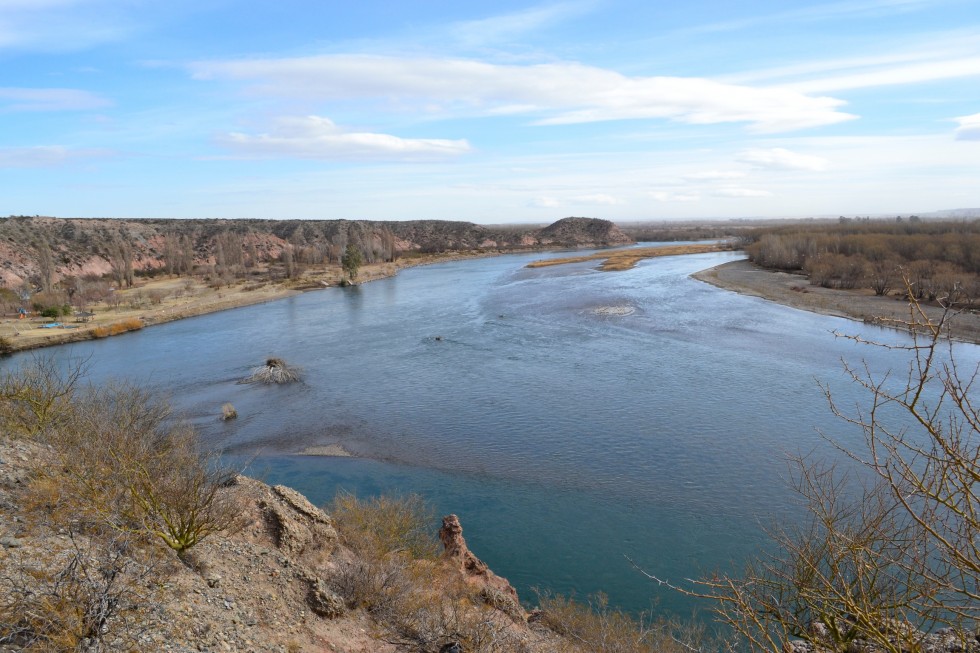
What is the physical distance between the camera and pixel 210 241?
8119 cm

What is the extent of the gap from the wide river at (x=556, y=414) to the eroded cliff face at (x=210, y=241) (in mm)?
29986

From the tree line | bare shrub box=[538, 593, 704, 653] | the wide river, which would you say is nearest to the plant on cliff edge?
bare shrub box=[538, 593, 704, 653]

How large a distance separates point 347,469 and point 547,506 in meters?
5.78

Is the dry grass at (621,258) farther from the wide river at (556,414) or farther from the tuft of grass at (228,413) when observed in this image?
the tuft of grass at (228,413)

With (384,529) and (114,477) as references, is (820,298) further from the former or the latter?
(114,477)

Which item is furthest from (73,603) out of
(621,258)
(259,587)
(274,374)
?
(621,258)

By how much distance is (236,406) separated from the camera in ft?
70.3

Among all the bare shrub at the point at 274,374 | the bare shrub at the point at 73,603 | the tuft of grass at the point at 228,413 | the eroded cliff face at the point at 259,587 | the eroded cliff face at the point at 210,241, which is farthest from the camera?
the eroded cliff face at the point at 210,241

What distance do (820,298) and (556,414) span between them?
27.4 metres

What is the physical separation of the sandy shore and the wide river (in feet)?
6.25

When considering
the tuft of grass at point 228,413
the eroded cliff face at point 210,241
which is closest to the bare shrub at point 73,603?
the tuft of grass at point 228,413

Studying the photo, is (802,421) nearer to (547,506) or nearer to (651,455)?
(651,455)

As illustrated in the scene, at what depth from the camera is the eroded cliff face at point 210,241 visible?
56719 mm

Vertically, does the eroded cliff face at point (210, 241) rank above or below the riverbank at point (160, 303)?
above
